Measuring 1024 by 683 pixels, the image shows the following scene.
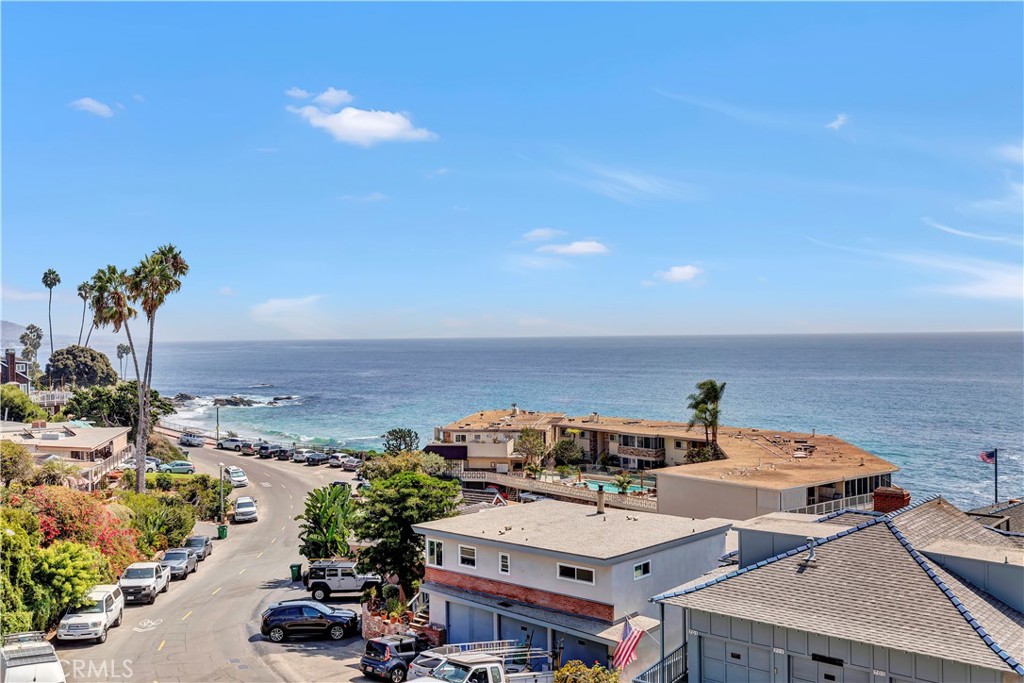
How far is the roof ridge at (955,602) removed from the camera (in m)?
14.8

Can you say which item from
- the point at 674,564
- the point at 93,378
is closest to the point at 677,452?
the point at 674,564

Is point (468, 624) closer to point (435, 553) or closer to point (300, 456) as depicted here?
point (435, 553)

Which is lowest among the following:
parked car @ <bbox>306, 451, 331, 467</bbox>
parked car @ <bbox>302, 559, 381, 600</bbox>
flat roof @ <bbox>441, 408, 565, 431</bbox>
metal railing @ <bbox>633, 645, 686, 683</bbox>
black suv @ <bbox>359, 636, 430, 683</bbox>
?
parked car @ <bbox>306, 451, 331, 467</bbox>

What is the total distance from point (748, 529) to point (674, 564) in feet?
23.5

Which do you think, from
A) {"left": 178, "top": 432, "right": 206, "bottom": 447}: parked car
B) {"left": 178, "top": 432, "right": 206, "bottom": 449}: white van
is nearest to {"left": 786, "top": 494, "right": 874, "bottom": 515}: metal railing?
{"left": 178, "top": 432, "right": 206, "bottom": 449}: white van

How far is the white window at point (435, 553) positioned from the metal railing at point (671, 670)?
40.3ft

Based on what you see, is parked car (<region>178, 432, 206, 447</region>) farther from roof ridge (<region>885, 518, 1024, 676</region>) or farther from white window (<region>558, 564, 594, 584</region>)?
roof ridge (<region>885, 518, 1024, 676</region>)

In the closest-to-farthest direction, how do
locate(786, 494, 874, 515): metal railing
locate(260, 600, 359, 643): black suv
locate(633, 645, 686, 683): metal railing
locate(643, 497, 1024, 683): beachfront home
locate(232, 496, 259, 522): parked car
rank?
locate(643, 497, 1024, 683): beachfront home < locate(633, 645, 686, 683): metal railing < locate(260, 600, 359, 643): black suv < locate(786, 494, 874, 515): metal railing < locate(232, 496, 259, 522): parked car

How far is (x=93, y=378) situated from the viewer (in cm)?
14475

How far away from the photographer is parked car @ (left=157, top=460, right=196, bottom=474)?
72.4 m

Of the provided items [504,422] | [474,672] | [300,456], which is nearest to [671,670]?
[474,672]

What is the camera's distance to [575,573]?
26312 mm

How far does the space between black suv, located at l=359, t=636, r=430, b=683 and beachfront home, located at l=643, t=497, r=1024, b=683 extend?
33.1ft

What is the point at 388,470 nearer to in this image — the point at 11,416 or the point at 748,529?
the point at 748,529
